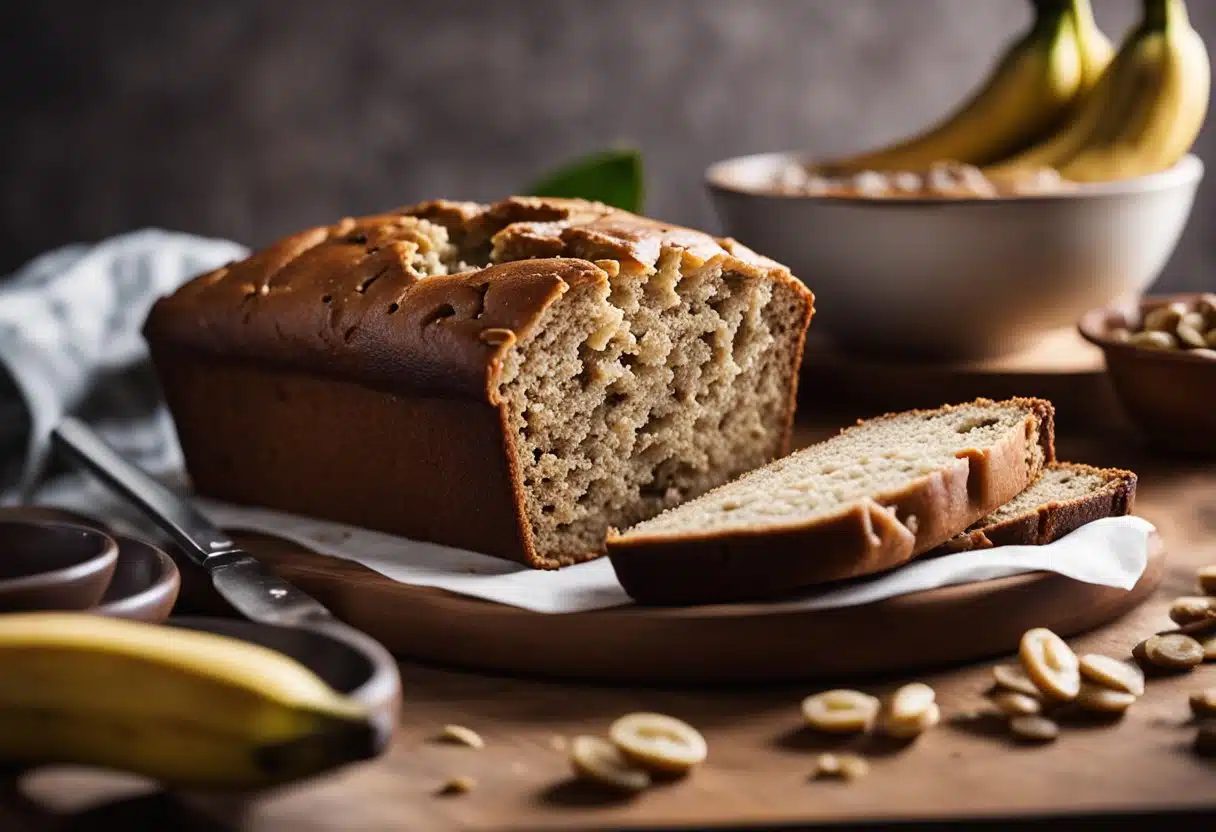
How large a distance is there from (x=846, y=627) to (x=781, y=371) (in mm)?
866

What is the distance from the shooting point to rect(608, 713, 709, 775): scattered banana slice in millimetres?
1687

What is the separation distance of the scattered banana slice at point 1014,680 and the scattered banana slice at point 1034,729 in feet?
0.27

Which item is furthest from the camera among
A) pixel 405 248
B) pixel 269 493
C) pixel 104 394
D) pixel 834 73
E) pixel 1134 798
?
pixel 834 73

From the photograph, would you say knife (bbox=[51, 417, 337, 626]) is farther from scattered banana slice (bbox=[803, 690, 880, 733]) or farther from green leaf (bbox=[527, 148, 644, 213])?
green leaf (bbox=[527, 148, 644, 213])

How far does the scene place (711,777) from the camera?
1.73 metres

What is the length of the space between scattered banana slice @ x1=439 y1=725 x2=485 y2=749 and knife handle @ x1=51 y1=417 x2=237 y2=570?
656mm

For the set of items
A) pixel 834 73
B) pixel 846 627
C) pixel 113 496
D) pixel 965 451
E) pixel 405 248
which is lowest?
pixel 113 496

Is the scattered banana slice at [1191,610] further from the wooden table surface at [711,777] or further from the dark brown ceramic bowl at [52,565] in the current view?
the dark brown ceramic bowl at [52,565]

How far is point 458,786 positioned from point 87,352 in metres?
2.06

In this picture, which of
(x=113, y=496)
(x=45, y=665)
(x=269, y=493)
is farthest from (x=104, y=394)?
(x=45, y=665)

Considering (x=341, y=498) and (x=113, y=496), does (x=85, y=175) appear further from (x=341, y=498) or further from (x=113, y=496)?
(x=341, y=498)

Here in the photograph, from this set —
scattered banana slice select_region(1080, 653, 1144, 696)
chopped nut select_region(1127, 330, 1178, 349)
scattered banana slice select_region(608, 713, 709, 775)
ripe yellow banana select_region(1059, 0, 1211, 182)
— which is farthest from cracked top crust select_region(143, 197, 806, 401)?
ripe yellow banana select_region(1059, 0, 1211, 182)

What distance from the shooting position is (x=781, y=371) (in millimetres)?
2793

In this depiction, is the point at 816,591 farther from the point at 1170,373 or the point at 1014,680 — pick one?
the point at 1170,373
